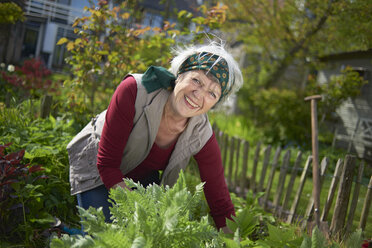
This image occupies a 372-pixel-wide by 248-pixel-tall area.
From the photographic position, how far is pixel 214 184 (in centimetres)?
201

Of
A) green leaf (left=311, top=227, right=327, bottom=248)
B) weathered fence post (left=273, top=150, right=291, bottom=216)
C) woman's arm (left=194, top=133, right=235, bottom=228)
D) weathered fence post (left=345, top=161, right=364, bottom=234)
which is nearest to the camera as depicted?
green leaf (left=311, top=227, right=327, bottom=248)

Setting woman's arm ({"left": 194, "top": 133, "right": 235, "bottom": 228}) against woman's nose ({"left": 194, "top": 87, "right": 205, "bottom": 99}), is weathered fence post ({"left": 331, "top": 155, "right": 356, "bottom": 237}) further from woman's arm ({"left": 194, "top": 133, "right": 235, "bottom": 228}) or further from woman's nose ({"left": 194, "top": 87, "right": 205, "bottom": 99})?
woman's nose ({"left": 194, "top": 87, "right": 205, "bottom": 99})

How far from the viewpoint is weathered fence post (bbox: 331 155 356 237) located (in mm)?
2457

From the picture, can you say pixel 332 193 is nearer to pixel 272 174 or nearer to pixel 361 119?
pixel 361 119

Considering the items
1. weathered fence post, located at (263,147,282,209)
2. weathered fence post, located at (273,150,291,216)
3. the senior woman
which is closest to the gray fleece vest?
the senior woman

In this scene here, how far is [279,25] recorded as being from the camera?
7629 millimetres

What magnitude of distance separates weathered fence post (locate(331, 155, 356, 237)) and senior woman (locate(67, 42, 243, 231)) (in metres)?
1.07

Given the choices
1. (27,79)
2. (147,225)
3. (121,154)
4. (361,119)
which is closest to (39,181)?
(121,154)

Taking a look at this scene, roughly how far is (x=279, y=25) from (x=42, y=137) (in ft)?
21.3

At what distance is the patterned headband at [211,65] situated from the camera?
183 centimetres

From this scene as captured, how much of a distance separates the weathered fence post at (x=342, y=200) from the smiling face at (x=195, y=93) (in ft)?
4.14

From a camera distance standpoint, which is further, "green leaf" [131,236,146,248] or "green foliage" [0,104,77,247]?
"green foliage" [0,104,77,247]

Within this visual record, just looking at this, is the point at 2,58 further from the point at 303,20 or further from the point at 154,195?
the point at 303,20

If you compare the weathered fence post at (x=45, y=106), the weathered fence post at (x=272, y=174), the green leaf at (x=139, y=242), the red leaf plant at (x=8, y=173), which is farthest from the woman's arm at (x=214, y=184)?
the weathered fence post at (x=45, y=106)
